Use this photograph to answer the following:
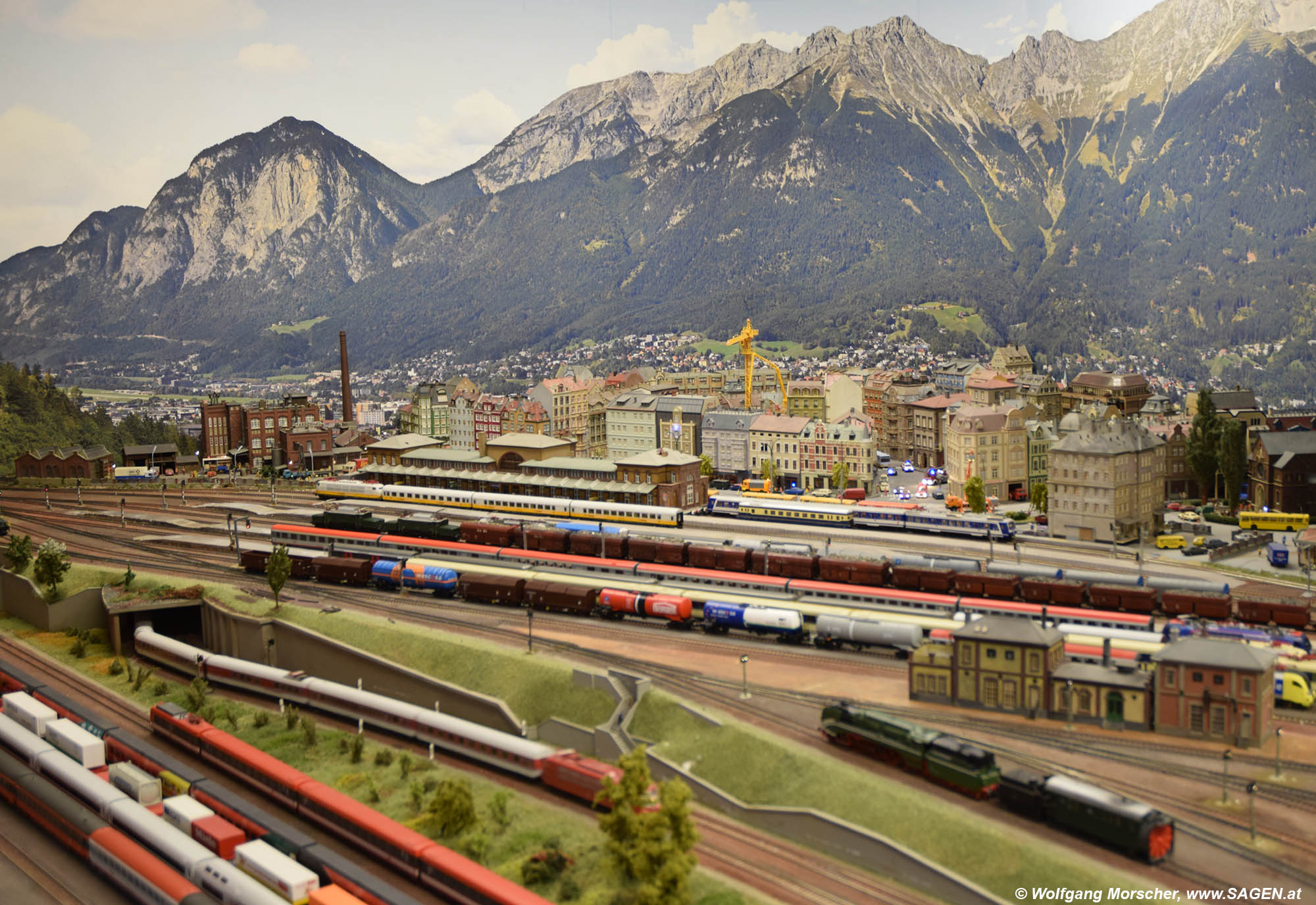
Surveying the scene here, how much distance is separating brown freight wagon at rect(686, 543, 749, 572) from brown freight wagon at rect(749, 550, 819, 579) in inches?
48.9

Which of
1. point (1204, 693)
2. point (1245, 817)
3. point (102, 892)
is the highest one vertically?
point (1204, 693)

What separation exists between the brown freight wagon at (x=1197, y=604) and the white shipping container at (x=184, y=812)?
5733 cm

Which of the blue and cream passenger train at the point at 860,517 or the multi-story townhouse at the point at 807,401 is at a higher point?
the multi-story townhouse at the point at 807,401

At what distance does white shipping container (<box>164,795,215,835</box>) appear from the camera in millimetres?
45688

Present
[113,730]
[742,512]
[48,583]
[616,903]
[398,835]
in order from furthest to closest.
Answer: [742,512] → [48,583] → [113,730] → [398,835] → [616,903]

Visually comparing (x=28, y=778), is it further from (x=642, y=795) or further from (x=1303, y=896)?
(x=1303, y=896)

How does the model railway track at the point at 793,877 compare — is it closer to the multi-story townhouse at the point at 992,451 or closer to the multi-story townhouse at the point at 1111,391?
the multi-story townhouse at the point at 992,451

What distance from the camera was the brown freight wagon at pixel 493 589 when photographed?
7550 centimetres

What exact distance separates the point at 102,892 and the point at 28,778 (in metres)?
10.8

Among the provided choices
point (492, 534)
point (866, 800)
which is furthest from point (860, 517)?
point (866, 800)

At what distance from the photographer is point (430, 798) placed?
49.4 m

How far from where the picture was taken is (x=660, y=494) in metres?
108

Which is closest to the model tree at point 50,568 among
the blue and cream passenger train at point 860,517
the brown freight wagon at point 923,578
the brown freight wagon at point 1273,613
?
the blue and cream passenger train at point 860,517

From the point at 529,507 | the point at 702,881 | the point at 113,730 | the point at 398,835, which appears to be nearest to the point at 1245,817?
the point at 702,881
